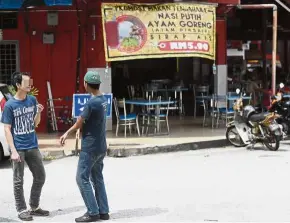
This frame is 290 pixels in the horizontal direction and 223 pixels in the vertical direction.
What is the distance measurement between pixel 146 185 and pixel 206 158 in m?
3.27

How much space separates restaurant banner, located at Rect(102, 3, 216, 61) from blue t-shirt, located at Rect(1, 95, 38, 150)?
721 cm

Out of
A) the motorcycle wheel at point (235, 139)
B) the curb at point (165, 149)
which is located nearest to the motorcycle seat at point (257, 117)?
the motorcycle wheel at point (235, 139)

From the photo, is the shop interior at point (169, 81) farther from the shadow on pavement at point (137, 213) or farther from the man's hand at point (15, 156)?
the man's hand at point (15, 156)

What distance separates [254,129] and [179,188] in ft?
16.6

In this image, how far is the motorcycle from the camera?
1298 centimetres

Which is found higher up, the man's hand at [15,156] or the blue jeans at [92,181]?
the man's hand at [15,156]

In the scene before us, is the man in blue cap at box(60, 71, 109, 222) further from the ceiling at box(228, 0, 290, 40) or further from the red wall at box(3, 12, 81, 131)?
the ceiling at box(228, 0, 290, 40)

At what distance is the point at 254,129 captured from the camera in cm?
1335

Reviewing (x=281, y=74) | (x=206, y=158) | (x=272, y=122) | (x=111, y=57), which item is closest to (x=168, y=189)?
(x=206, y=158)

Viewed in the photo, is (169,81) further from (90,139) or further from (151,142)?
(90,139)

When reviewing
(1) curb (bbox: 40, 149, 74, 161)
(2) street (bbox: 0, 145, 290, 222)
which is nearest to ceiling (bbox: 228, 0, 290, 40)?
(2) street (bbox: 0, 145, 290, 222)

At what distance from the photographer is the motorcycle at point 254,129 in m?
13.0

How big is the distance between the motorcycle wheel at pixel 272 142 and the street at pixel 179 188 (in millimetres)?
563

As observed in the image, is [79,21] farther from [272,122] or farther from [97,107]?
[97,107]
